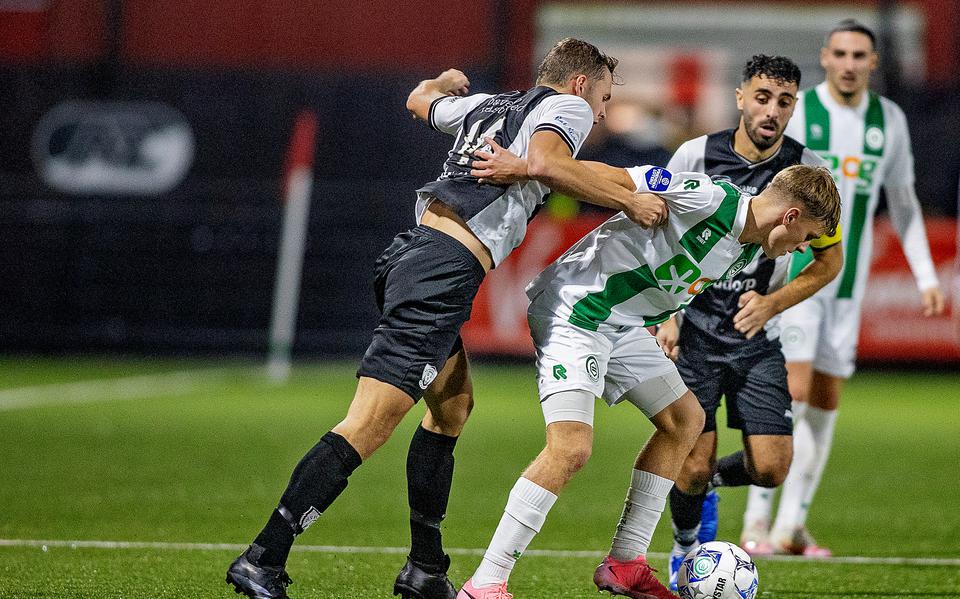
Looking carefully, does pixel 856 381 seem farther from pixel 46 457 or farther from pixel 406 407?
Answer: pixel 406 407

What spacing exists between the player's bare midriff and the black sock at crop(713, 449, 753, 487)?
1493mm

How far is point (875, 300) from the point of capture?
13.9 m

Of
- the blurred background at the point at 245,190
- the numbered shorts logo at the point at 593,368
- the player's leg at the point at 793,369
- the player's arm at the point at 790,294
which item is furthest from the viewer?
the blurred background at the point at 245,190

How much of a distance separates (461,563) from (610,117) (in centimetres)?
1156

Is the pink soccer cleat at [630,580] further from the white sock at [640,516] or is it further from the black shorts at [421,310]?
the black shorts at [421,310]

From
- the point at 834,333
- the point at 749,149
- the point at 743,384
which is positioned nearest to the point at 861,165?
the point at 834,333

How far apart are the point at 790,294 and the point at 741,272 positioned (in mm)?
291

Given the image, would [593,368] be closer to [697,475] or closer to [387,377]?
[387,377]

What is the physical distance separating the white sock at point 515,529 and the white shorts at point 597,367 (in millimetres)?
262

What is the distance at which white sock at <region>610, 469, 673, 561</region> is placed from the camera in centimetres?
476

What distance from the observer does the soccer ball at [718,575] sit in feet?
15.3

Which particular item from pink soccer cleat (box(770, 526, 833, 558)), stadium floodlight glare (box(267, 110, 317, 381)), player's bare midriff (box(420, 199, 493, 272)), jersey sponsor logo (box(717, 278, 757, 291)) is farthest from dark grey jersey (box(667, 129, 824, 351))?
stadium floodlight glare (box(267, 110, 317, 381))

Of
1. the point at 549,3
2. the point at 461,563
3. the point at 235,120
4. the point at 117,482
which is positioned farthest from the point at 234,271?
the point at 461,563

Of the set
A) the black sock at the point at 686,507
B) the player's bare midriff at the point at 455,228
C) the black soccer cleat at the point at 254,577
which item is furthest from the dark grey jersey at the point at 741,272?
the black soccer cleat at the point at 254,577
